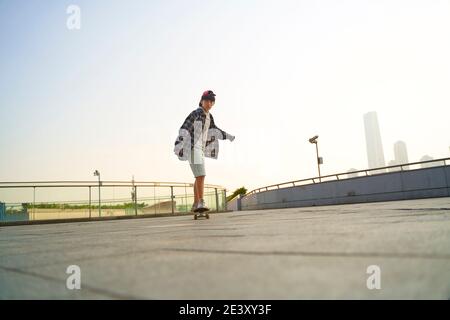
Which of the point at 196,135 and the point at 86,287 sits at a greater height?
the point at 196,135

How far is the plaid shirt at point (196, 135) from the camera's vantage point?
5543mm

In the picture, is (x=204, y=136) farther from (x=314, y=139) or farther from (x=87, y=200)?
(x=314, y=139)

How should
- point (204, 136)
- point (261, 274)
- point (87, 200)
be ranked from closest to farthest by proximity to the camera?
point (261, 274) < point (204, 136) < point (87, 200)

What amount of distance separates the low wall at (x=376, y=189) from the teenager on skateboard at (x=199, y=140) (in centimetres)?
1196

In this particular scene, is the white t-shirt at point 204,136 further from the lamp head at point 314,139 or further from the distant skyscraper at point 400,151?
the distant skyscraper at point 400,151

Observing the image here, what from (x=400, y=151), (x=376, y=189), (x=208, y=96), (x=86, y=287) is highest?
(x=400, y=151)

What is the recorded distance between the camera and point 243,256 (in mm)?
1154

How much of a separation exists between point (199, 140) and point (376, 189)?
13080 mm

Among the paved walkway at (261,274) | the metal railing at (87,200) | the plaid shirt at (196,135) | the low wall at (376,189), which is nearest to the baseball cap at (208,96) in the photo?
the plaid shirt at (196,135)

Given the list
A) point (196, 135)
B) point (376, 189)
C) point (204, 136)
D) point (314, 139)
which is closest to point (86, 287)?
point (196, 135)

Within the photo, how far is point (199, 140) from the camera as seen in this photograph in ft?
18.8
